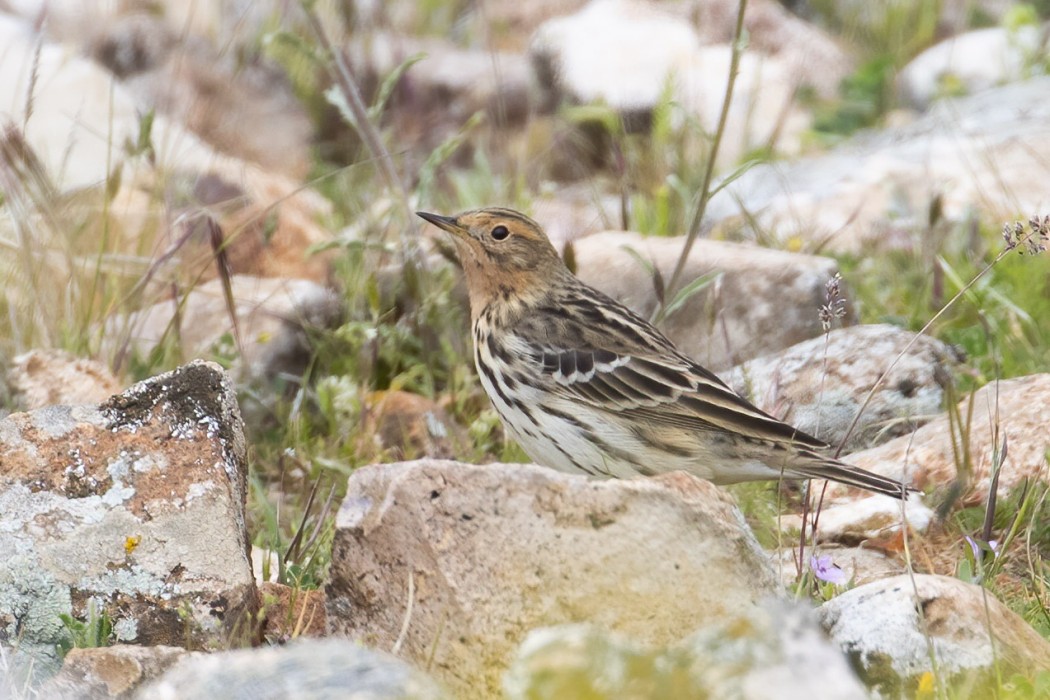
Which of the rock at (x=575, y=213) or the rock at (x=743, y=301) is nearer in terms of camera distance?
the rock at (x=743, y=301)

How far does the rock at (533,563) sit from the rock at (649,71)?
19.1 feet

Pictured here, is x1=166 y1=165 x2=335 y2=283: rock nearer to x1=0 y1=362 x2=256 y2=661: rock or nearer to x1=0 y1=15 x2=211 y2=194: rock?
x1=0 y1=15 x2=211 y2=194: rock

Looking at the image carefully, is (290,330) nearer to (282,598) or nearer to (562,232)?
(562,232)

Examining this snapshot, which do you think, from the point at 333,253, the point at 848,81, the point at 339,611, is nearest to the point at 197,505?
the point at 339,611

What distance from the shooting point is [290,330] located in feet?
19.9

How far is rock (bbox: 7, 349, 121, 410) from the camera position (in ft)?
16.4

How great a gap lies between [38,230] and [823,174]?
4112 millimetres

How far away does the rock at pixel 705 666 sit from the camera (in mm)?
2119

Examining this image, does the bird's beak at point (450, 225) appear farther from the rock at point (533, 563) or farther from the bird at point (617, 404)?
the rock at point (533, 563)

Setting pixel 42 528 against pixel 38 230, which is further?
pixel 38 230

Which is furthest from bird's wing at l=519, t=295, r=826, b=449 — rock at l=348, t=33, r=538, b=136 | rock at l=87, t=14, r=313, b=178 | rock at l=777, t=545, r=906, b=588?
rock at l=87, t=14, r=313, b=178

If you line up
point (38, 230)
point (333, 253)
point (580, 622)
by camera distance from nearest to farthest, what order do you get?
point (580, 622)
point (38, 230)
point (333, 253)

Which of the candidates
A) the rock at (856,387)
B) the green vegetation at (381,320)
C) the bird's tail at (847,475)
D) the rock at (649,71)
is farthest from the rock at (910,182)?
the bird's tail at (847,475)

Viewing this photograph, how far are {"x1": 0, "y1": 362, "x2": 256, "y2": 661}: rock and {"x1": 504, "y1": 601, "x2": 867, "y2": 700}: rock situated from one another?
4.93 ft
